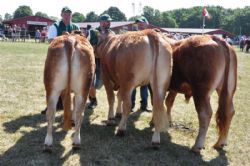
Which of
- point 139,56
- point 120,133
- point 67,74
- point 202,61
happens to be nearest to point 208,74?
point 202,61

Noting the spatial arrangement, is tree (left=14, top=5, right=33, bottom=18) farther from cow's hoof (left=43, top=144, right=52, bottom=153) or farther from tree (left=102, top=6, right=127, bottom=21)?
cow's hoof (left=43, top=144, right=52, bottom=153)

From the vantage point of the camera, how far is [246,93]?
1246cm

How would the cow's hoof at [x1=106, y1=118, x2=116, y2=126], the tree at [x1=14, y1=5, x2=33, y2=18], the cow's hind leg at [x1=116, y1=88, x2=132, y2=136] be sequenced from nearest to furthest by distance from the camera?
the cow's hind leg at [x1=116, y1=88, x2=132, y2=136]
the cow's hoof at [x1=106, y1=118, x2=116, y2=126]
the tree at [x1=14, y1=5, x2=33, y2=18]

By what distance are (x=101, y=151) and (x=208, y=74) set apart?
2179mm

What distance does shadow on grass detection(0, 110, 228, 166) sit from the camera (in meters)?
5.47

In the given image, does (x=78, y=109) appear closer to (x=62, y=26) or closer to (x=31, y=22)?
(x=62, y=26)

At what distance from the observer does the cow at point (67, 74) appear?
5527 mm

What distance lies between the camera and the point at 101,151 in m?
5.93

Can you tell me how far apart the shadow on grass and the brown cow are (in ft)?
1.48

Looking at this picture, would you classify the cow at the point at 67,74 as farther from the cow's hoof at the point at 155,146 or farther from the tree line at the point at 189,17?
the tree line at the point at 189,17

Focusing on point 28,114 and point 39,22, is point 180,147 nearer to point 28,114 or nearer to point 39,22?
point 28,114

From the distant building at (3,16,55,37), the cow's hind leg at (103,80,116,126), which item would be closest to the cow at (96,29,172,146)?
the cow's hind leg at (103,80,116,126)

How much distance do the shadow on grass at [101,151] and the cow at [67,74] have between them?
0.96 feet

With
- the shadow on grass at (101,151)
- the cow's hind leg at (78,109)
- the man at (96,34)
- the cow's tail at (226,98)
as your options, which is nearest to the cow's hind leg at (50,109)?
the shadow on grass at (101,151)
